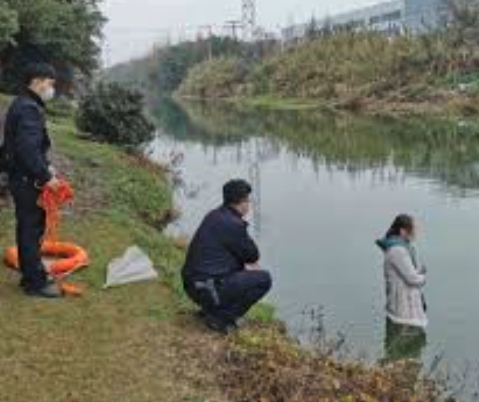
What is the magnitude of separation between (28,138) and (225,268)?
2.08 meters

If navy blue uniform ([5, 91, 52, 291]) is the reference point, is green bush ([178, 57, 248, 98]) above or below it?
below

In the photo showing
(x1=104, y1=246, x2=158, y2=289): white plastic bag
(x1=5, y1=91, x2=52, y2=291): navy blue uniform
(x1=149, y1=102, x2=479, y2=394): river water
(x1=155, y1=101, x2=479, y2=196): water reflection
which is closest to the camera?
(x1=5, y1=91, x2=52, y2=291): navy blue uniform

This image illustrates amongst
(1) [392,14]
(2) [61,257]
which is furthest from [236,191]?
(1) [392,14]

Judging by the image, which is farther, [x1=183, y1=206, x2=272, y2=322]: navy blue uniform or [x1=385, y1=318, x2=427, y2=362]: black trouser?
[x1=385, y1=318, x2=427, y2=362]: black trouser

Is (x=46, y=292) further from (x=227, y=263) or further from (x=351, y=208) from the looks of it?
(x=351, y=208)

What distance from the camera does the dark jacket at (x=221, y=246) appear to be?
9484 millimetres

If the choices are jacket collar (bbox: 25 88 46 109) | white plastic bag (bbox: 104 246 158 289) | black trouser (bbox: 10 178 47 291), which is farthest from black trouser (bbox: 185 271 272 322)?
jacket collar (bbox: 25 88 46 109)

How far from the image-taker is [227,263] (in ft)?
31.3

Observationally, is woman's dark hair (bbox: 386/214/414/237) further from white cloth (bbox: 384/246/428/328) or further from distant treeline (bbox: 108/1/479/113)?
distant treeline (bbox: 108/1/479/113)

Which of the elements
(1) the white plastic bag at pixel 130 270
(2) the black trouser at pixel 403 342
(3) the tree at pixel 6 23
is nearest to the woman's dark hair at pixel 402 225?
(2) the black trouser at pixel 403 342

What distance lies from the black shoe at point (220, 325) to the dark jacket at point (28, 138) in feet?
6.29

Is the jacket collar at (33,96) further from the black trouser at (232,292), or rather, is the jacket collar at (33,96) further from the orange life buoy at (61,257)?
the black trouser at (232,292)

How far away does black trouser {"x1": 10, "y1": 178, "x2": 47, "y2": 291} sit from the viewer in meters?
9.80

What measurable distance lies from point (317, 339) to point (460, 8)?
56996 mm
